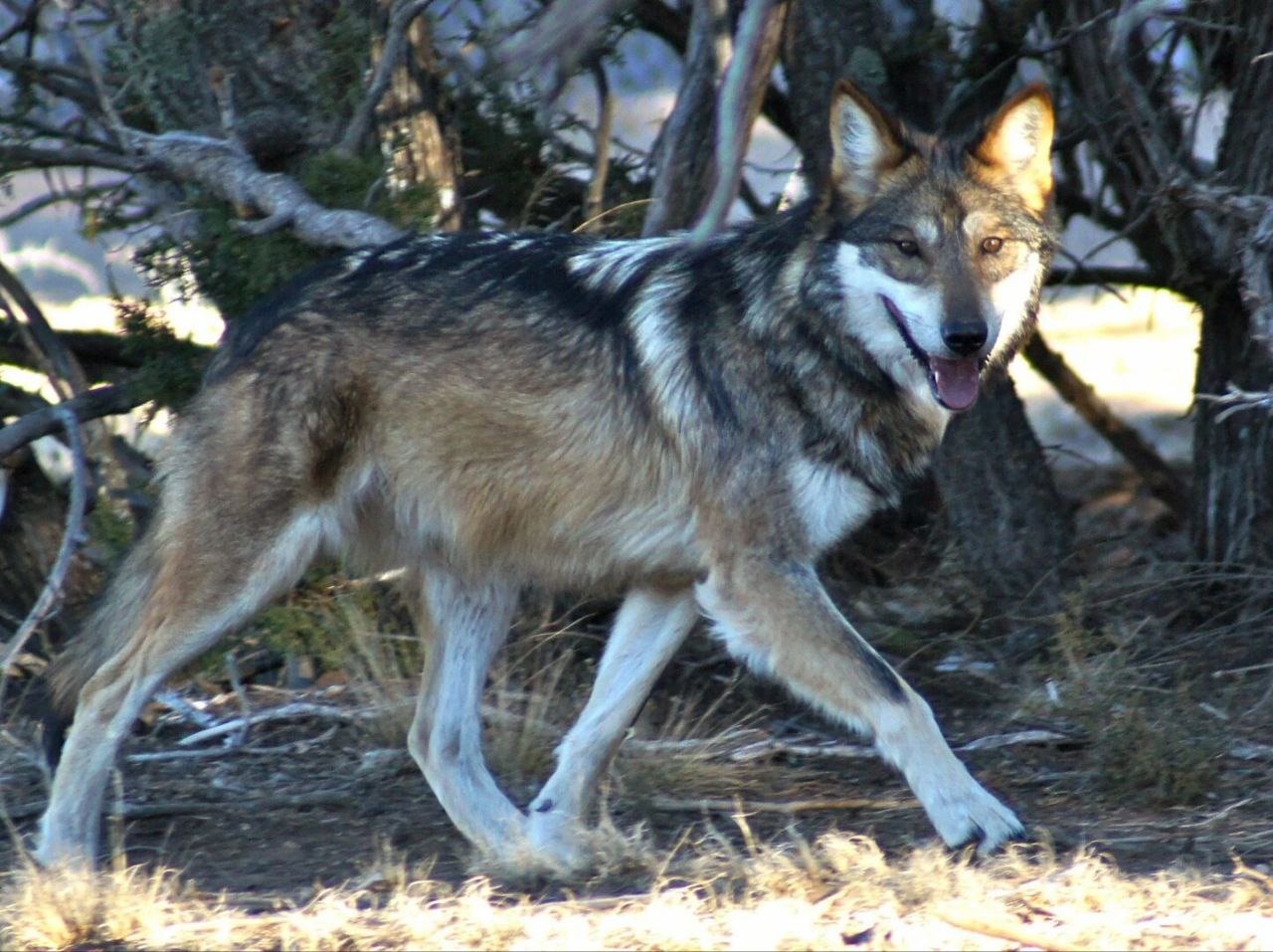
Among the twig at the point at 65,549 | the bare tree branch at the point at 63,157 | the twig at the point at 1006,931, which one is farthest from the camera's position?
the bare tree branch at the point at 63,157

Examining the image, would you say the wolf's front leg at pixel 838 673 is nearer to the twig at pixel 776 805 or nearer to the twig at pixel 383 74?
the twig at pixel 776 805

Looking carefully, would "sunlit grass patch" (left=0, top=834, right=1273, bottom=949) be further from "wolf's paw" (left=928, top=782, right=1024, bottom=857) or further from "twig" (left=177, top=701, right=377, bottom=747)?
"twig" (left=177, top=701, right=377, bottom=747)

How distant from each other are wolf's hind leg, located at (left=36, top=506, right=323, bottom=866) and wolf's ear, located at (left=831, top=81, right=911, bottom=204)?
75.1 inches

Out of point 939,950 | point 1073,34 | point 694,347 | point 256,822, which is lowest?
point 256,822

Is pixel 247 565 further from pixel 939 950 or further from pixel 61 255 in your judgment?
pixel 61 255

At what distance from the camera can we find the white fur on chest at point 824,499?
183 inches

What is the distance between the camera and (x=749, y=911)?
3771mm

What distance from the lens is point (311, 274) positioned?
509cm

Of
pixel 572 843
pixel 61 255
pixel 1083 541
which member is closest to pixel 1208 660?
pixel 1083 541

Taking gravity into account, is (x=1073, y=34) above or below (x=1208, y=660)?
above

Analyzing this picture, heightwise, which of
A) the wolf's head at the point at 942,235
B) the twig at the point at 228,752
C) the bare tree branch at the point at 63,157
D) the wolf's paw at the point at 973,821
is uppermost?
the bare tree branch at the point at 63,157

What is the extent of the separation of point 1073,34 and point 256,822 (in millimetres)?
4215

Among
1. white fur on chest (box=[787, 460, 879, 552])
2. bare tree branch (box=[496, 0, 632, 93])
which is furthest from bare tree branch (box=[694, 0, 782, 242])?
white fur on chest (box=[787, 460, 879, 552])

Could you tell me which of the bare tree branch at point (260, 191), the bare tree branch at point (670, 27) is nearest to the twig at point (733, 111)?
the bare tree branch at point (260, 191)
